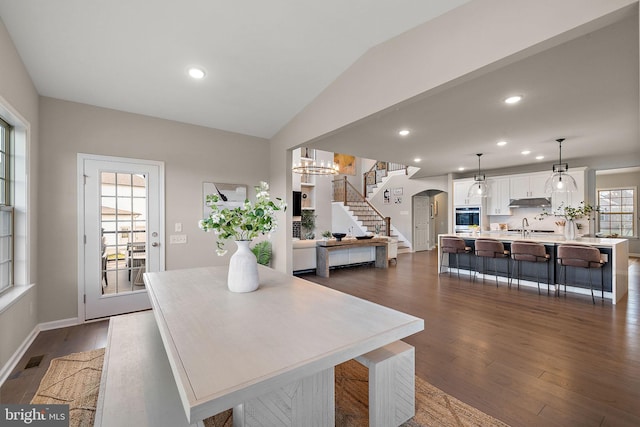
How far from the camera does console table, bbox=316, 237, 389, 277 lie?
616 centimetres

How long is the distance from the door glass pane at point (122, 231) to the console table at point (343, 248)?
3.38 meters

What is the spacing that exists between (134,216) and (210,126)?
1.72 metres

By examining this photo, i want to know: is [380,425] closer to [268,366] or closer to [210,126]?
[268,366]

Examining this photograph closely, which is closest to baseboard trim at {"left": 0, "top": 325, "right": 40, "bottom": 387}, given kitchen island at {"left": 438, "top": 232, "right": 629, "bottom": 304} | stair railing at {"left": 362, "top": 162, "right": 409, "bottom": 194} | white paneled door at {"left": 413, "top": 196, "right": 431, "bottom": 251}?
kitchen island at {"left": 438, "top": 232, "right": 629, "bottom": 304}

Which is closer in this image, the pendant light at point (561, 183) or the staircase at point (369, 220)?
the pendant light at point (561, 183)

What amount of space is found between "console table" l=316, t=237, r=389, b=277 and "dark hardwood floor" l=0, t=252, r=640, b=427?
63.8 inches

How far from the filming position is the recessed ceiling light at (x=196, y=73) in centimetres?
304

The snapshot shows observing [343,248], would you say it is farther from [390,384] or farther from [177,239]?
[390,384]

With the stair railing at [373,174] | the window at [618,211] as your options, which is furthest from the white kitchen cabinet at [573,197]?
the stair railing at [373,174]

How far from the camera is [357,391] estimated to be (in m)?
2.14

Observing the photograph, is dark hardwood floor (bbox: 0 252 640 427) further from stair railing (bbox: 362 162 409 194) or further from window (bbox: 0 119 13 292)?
stair railing (bbox: 362 162 409 194)

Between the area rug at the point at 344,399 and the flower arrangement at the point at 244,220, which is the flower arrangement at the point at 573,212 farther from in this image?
the flower arrangement at the point at 244,220

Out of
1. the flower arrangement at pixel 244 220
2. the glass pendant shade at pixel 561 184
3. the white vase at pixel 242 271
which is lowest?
the white vase at pixel 242 271

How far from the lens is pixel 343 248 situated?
21.8 feet
